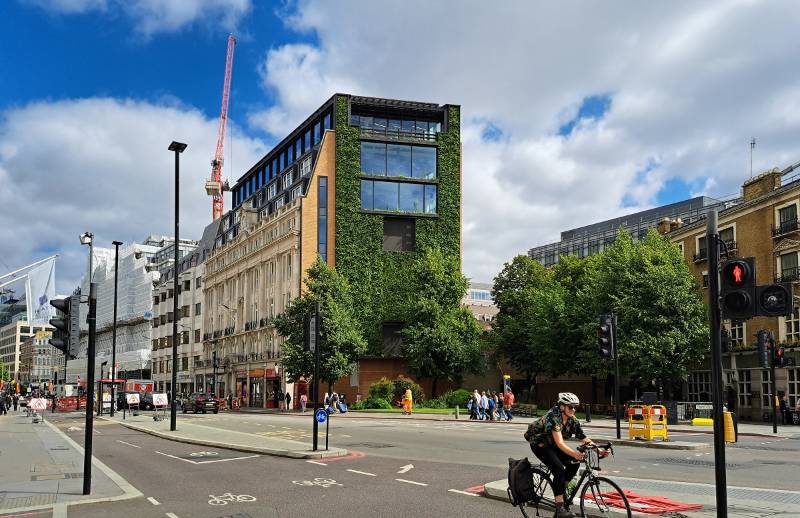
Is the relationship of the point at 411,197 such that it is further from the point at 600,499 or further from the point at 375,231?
the point at 600,499

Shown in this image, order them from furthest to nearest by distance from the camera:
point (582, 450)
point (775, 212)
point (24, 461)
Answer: point (775, 212)
point (24, 461)
point (582, 450)

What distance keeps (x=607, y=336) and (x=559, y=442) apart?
17.0 meters

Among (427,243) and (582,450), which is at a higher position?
(427,243)

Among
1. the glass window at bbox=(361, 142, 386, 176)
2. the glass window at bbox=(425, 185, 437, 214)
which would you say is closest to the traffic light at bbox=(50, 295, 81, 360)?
the glass window at bbox=(361, 142, 386, 176)

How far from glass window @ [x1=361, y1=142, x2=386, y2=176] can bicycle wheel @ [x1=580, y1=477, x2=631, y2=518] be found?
61752 mm

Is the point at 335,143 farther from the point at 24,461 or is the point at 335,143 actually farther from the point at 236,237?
the point at 24,461

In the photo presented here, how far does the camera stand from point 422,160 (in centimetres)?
7075

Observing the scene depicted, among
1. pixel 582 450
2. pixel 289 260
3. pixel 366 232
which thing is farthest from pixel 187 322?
pixel 582 450

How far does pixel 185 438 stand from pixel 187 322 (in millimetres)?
78556

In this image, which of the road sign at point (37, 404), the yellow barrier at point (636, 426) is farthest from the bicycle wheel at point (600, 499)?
the road sign at point (37, 404)

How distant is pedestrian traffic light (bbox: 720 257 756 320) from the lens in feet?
29.2

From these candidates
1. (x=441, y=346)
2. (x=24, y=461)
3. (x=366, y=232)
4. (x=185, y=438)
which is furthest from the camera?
(x=366, y=232)

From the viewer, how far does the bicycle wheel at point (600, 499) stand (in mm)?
9481

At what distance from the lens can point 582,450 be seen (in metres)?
9.42
